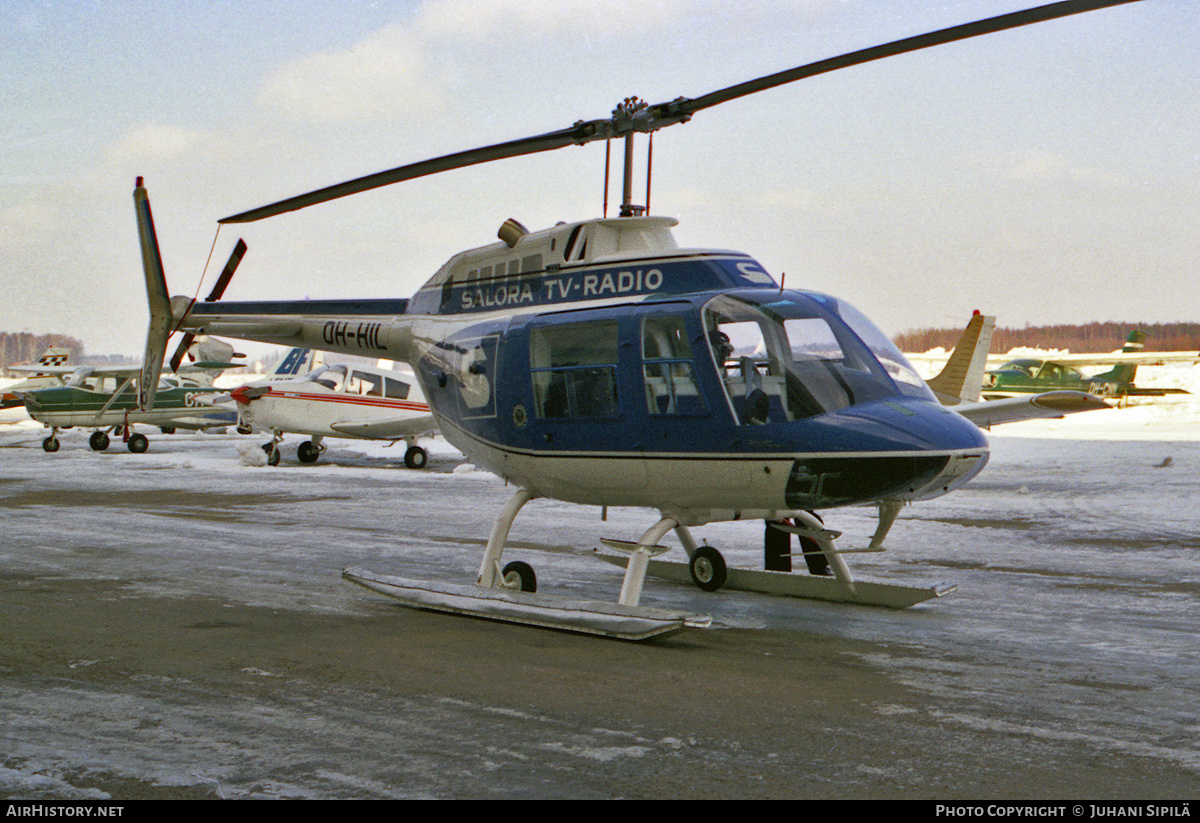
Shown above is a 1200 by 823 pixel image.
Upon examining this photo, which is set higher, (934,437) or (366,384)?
(366,384)

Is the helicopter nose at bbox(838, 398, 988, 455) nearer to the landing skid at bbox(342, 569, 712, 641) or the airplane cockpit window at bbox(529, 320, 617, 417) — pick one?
the landing skid at bbox(342, 569, 712, 641)

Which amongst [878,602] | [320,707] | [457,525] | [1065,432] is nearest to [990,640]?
[878,602]

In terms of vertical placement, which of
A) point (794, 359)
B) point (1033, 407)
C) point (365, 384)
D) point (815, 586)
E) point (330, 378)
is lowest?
point (815, 586)

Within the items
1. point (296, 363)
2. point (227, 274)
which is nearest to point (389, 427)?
point (296, 363)

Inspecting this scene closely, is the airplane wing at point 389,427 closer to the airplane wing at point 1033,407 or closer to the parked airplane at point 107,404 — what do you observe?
the parked airplane at point 107,404

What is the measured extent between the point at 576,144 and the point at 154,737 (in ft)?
15.3

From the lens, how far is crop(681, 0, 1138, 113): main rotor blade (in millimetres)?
4930

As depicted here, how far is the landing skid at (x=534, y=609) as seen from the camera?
19.5 feet

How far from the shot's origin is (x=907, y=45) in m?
5.47

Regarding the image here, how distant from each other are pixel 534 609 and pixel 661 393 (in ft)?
5.37

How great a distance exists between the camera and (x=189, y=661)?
545 cm

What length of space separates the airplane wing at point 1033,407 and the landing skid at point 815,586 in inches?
98.3

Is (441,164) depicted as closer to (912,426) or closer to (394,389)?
(912,426)

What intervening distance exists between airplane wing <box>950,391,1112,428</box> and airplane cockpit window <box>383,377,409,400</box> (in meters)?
12.0
